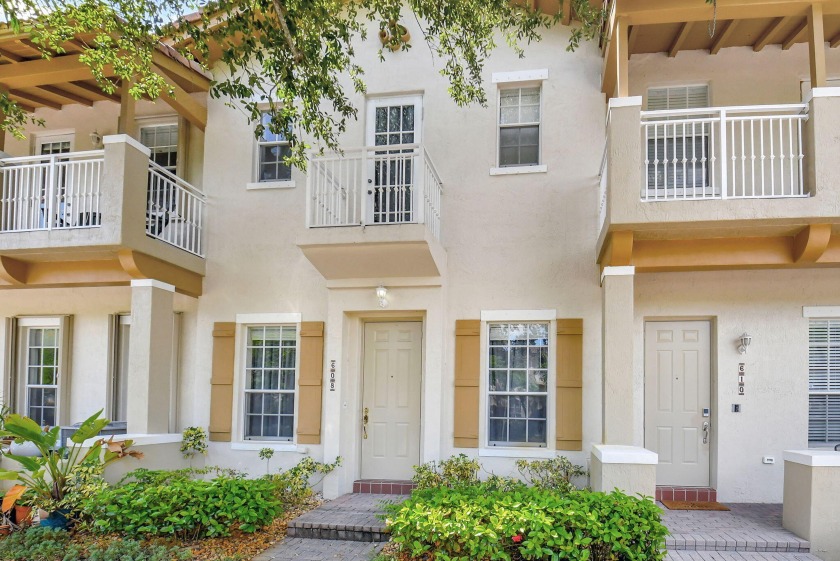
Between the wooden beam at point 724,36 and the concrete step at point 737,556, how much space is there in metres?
6.24

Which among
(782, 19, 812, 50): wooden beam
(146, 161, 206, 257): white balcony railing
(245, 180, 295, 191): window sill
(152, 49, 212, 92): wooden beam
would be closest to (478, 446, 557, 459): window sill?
(245, 180, 295, 191): window sill

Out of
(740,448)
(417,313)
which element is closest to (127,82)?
(417,313)

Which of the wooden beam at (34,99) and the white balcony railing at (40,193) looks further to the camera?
the wooden beam at (34,99)

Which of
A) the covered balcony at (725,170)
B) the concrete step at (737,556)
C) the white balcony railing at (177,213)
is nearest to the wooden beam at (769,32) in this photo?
the covered balcony at (725,170)

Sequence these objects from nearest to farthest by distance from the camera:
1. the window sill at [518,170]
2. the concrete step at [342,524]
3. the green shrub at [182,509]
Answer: the green shrub at [182,509]
the concrete step at [342,524]
the window sill at [518,170]

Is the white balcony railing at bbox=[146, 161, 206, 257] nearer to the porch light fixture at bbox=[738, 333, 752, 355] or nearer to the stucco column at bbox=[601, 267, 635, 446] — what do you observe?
the stucco column at bbox=[601, 267, 635, 446]

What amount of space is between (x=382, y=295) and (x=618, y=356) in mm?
3161

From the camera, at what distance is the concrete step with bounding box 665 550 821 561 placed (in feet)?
21.9

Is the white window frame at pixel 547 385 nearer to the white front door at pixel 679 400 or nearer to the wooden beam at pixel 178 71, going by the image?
the white front door at pixel 679 400

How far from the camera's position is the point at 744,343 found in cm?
868

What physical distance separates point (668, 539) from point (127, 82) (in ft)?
30.2

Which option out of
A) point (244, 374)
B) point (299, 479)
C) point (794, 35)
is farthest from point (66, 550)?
point (794, 35)

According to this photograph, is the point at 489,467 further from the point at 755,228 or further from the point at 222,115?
the point at 222,115

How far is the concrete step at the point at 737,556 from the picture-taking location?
21.9 ft
